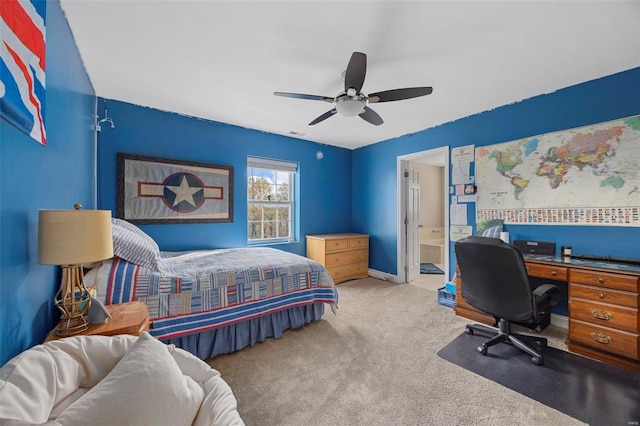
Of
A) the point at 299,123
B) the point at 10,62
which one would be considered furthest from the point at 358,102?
the point at 10,62

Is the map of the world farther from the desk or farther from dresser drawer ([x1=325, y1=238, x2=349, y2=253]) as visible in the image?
dresser drawer ([x1=325, y1=238, x2=349, y2=253])

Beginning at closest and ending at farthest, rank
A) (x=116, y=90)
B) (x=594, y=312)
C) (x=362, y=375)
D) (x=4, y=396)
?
(x=4, y=396), (x=362, y=375), (x=594, y=312), (x=116, y=90)

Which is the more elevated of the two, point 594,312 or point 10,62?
point 10,62

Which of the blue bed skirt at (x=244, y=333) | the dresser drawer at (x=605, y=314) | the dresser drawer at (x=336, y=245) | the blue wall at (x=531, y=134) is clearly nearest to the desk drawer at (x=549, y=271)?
the dresser drawer at (x=605, y=314)

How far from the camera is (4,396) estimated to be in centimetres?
67

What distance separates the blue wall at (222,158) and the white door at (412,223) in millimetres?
1198

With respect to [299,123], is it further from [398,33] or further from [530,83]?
[530,83]

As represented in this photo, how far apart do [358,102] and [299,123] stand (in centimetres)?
165

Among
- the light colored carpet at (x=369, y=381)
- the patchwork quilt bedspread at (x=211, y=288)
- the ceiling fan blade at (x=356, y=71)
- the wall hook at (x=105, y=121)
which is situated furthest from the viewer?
the wall hook at (x=105, y=121)

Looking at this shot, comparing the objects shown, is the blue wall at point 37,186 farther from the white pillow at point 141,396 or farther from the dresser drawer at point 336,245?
the dresser drawer at point 336,245

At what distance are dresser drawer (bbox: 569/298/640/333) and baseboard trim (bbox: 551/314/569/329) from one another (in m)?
0.55

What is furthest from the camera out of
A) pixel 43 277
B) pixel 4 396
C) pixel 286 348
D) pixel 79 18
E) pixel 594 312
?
pixel 286 348

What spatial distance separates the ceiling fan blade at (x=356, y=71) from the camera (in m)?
1.69

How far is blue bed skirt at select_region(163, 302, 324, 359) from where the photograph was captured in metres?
2.07
